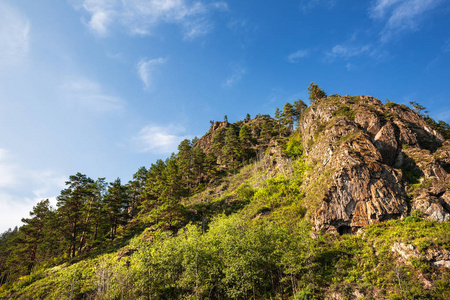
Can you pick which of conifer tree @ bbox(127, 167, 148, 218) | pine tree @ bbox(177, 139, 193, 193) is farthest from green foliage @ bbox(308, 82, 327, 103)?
conifer tree @ bbox(127, 167, 148, 218)

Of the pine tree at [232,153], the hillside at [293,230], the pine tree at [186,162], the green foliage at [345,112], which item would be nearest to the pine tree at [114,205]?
the hillside at [293,230]

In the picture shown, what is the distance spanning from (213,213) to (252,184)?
1294 cm

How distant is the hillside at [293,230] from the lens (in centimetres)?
2445

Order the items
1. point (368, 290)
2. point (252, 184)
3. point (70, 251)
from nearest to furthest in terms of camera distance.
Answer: point (368, 290), point (70, 251), point (252, 184)

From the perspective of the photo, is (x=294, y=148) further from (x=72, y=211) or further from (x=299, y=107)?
(x=72, y=211)

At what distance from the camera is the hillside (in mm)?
24453

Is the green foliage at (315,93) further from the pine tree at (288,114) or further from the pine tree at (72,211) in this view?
the pine tree at (72,211)

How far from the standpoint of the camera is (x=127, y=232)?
155ft

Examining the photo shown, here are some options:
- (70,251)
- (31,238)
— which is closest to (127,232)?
(70,251)

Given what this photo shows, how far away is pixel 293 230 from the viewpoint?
3344cm

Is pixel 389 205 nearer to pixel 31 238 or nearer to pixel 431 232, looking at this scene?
pixel 431 232

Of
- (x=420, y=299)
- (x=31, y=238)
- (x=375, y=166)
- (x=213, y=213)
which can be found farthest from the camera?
(x=213, y=213)

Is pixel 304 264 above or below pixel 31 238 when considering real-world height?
below

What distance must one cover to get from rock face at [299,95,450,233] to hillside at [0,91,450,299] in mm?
176
